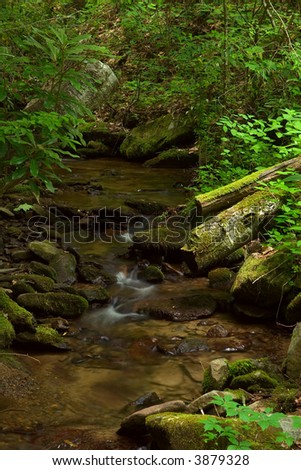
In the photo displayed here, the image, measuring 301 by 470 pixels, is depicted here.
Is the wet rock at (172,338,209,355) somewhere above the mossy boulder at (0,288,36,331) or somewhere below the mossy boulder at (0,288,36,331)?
below

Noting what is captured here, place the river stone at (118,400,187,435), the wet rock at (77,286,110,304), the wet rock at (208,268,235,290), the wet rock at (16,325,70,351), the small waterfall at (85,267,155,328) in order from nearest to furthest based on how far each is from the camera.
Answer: the river stone at (118,400,187,435) < the wet rock at (16,325,70,351) < the small waterfall at (85,267,155,328) < the wet rock at (77,286,110,304) < the wet rock at (208,268,235,290)

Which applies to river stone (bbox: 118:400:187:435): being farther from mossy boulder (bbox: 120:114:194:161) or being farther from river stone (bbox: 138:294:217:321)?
mossy boulder (bbox: 120:114:194:161)

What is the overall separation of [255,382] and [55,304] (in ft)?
8.23

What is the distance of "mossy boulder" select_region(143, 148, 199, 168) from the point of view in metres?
12.1

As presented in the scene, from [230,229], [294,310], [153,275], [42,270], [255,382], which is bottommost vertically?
[153,275]

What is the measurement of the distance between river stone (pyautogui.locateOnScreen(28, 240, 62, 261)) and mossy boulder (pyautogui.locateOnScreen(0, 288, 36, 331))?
144cm

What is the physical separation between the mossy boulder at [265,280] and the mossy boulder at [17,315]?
212 cm

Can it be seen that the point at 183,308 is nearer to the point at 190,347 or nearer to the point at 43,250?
the point at 190,347

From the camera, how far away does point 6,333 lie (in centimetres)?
494

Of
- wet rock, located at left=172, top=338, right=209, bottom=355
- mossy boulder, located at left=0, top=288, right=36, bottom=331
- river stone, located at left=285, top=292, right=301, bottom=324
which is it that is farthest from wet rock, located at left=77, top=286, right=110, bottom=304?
river stone, located at left=285, top=292, right=301, bottom=324

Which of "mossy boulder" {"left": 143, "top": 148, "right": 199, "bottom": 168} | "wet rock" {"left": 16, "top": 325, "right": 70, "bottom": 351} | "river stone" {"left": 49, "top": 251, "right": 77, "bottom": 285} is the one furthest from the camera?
"mossy boulder" {"left": 143, "top": 148, "right": 199, "bottom": 168}

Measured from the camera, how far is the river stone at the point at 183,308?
231 inches

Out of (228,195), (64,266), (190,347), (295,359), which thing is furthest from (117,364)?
(228,195)

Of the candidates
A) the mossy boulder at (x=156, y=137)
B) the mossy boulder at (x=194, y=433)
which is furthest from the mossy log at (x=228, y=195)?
the mossy boulder at (x=156, y=137)
